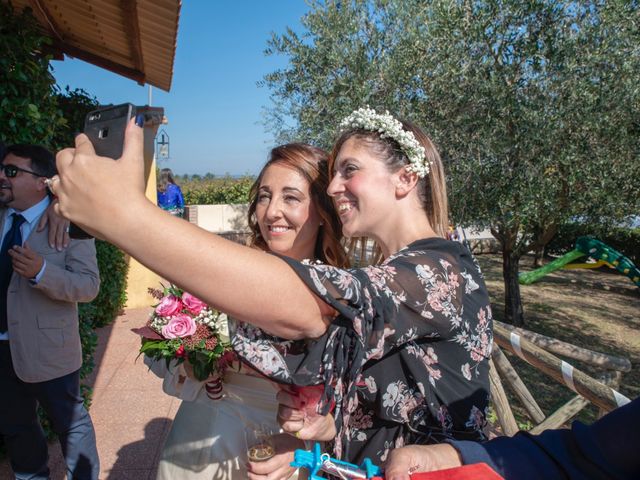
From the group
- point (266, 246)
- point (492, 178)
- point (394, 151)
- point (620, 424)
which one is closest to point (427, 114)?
point (492, 178)

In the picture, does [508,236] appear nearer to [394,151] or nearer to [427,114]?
[427,114]

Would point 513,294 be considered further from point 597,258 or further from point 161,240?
point 161,240

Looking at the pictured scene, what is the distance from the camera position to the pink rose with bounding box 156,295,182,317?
1.80 m

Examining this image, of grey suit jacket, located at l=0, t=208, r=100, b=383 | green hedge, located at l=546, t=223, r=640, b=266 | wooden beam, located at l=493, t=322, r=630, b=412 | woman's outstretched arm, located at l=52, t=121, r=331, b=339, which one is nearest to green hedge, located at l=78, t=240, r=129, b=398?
Answer: grey suit jacket, located at l=0, t=208, r=100, b=383

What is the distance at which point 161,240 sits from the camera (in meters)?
0.72

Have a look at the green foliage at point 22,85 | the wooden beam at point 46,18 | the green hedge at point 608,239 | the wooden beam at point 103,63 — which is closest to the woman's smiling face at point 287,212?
the green foliage at point 22,85

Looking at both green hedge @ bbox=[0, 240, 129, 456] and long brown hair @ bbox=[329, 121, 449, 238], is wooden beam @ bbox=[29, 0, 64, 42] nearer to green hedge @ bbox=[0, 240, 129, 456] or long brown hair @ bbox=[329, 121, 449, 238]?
green hedge @ bbox=[0, 240, 129, 456]

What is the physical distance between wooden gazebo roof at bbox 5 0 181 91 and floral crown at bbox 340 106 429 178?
6.83ft

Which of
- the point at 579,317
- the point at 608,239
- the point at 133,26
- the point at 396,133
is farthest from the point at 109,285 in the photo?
the point at 608,239

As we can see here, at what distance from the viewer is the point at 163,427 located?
13.9 ft

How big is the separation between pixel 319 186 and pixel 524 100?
5.13 meters

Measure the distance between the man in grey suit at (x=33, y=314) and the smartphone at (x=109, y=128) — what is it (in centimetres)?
204

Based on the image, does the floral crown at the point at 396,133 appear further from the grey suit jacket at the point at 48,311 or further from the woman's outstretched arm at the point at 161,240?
the grey suit jacket at the point at 48,311

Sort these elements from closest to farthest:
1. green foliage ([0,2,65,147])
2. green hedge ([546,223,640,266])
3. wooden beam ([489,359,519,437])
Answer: green foliage ([0,2,65,147]) < wooden beam ([489,359,519,437]) < green hedge ([546,223,640,266])
